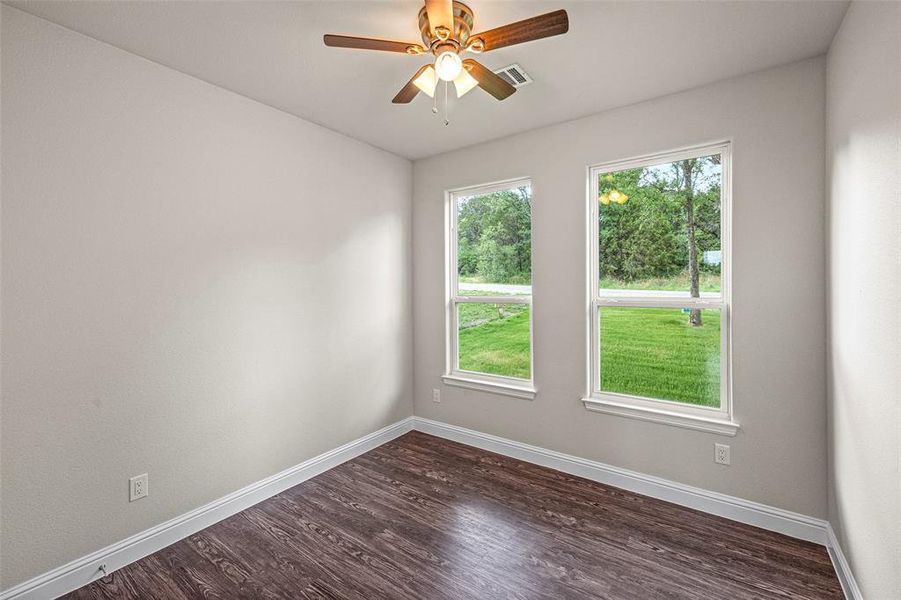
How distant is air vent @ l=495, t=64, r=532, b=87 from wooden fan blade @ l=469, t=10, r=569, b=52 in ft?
2.12

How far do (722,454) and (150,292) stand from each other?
11.4ft

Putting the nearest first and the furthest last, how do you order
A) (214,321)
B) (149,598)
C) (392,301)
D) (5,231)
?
(5,231)
(149,598)
(214,321)
(392,301)

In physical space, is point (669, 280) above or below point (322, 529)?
above

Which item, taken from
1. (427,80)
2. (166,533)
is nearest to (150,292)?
(166,533)

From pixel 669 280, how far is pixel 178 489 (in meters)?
3.34

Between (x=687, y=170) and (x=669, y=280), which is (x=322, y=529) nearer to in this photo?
(x=669, y=280)

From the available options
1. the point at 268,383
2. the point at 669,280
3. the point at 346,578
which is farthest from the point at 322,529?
the point at 669,280

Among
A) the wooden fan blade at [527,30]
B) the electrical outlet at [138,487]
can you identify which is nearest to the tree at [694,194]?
the wooden fan blade at [527,30]

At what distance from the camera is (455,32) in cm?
177

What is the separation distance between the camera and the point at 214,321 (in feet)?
8.13

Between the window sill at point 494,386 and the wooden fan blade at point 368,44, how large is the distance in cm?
252

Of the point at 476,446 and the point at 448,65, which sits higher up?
the point at 448,65

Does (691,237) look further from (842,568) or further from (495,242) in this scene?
(842,568)

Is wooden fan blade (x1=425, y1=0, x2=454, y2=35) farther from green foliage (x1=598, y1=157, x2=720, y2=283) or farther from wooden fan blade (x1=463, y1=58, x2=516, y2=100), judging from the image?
green foliage (x1=598, y1=157, x2=720, y2=283)
